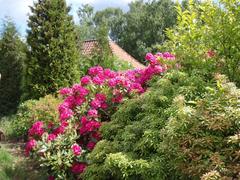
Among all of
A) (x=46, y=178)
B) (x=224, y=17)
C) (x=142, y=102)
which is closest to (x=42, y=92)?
(x=46, y=178)

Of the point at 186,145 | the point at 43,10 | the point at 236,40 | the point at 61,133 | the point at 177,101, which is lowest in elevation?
the point at 61,133

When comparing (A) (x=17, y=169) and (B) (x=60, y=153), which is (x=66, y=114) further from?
(A) (x=17, y=169)

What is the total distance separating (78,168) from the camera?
20.6 feet

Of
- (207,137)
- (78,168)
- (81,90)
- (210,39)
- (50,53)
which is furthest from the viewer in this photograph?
(50,53)

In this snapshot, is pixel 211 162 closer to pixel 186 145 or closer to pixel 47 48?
pixel 186 145

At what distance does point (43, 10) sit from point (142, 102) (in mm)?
7312

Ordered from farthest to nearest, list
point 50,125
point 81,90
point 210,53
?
→ 1. point 50,125
2. point 81,90
3. point 210,53

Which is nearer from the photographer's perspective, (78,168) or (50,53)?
(78,168)

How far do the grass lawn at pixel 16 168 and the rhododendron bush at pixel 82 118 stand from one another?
660mm

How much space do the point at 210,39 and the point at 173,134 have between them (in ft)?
6.94

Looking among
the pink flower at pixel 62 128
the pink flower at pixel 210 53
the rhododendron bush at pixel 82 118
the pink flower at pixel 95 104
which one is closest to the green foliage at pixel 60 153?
the rhododendron bush at pixel 82 118

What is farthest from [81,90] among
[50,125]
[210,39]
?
[210,39]

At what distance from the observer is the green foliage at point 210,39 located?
216 inches

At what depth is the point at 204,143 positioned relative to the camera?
3867 mm
